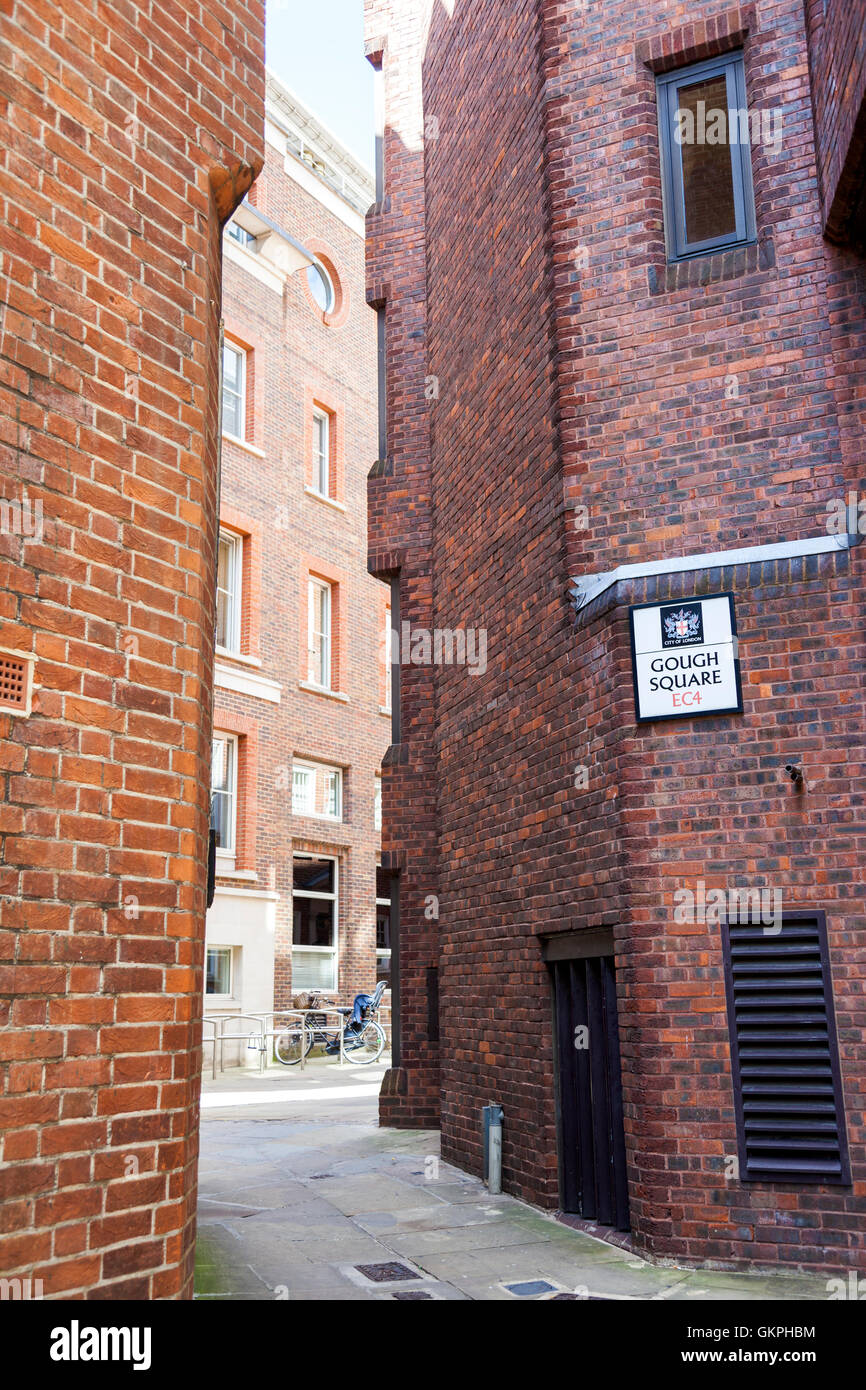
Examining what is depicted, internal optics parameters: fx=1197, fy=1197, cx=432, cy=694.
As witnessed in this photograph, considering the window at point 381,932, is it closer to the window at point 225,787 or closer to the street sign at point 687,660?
the window at point 225,787

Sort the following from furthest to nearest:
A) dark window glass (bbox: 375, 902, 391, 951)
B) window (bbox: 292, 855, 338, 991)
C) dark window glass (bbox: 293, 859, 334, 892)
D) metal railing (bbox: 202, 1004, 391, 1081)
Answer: dark window glass (bbox: 375, 902, 391, 951)
dark window glass (bbox: 293, 859, 334, 892)
window (bbox: 292, 855, 338, 991)
metal railing (bbox: 202, 1004, 391, 1081)

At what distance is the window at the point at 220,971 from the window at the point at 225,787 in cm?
163

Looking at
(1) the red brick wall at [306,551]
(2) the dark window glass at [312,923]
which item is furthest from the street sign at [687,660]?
(2) the dark window glass at [312,923]

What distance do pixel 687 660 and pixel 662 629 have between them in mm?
267

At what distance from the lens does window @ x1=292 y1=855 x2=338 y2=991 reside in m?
21.9

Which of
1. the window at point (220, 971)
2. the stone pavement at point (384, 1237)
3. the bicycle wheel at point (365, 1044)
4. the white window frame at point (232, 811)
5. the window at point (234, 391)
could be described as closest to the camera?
the stone pavement at point (384, 1237)

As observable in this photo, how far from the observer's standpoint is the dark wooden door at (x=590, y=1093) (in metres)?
7.21

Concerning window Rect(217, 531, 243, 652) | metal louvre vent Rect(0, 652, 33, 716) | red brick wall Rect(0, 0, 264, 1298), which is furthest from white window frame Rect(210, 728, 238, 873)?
metal louvre vent Rect(0, 652, 33, 716)

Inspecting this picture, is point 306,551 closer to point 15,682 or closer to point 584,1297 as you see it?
point 584,1297

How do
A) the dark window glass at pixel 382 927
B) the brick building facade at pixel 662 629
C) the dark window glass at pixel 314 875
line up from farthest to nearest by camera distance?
the dark window glass at pixel 382 927, the dark window glass at pixel 314 875, the brick building facade at pixel 662 629

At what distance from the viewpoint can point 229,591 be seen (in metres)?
21.3

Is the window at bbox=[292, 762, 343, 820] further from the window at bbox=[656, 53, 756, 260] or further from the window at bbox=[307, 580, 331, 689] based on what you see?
the window at bbox=[656, 53, 756, 260]

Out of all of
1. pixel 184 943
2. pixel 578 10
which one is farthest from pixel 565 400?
pixel 184 943

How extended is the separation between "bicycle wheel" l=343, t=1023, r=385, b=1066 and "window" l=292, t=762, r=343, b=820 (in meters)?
4.01
